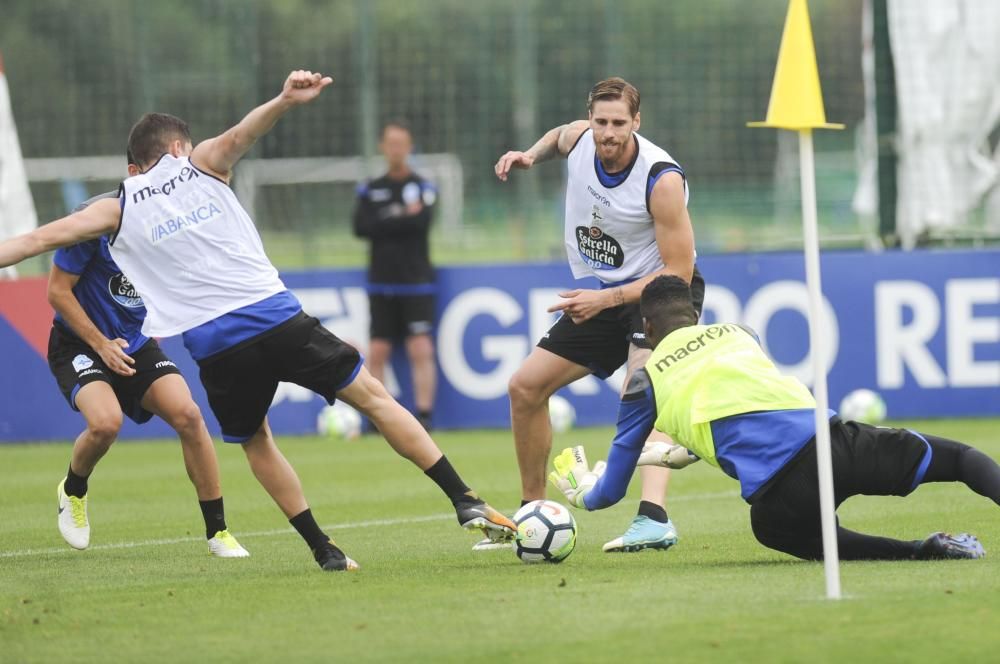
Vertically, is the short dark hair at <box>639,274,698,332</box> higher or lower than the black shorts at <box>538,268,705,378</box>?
higher

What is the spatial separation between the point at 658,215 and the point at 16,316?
9515 mm

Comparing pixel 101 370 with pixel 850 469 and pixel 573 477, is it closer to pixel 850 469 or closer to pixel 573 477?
pixel 573 477

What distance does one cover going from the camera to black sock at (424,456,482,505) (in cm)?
754

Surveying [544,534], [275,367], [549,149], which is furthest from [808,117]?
[549,149]

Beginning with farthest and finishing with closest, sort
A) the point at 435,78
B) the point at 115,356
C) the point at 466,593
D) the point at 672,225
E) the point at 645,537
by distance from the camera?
the point at 435,78 < the point at 115,356 < the point at 672,225 < the point at 645,537 < the point at 466,593

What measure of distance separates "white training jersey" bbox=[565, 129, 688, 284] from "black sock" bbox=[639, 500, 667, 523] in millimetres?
1152

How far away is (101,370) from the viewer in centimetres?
901

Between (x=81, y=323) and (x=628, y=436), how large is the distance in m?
3.18

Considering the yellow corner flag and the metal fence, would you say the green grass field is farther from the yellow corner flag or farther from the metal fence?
the metal fence

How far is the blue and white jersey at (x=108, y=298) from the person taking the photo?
29.2 ft

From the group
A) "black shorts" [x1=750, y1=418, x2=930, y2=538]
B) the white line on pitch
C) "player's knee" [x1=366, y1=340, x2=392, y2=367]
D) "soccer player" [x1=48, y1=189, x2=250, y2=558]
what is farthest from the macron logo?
"player's knee" [x1=366, y1=340, x2=392, y2=367]

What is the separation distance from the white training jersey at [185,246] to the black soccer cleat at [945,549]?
10.1 ft

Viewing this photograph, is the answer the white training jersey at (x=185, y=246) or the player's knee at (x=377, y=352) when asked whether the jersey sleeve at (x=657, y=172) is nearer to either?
the white training jersey at (x=185, y=246)

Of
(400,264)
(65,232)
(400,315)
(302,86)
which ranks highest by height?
(302,86)
